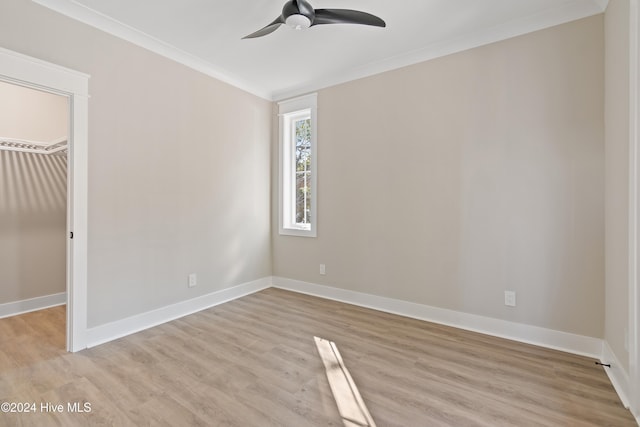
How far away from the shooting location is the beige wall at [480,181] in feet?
7.70

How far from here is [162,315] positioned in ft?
9.81

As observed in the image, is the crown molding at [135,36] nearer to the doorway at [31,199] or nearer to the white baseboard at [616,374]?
the doorway at [31,199]

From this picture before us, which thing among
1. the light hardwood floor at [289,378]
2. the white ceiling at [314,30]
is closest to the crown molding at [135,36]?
the white ceiling at [314,30]

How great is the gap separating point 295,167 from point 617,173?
10.8 ft

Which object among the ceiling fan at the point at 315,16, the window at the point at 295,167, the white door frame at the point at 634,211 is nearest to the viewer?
the white door frame at the point at 634,211

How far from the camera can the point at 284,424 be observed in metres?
1.60

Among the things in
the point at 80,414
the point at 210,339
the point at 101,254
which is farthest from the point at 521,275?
the point at 101,254

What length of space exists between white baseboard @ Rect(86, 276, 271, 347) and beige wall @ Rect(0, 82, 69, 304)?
150 cm

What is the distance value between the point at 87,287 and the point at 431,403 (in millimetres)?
2727

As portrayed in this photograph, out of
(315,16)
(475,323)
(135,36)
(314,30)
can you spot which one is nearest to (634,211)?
(475,323)

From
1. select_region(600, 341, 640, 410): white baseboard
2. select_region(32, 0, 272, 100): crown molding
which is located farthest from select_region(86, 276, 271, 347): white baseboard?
select_region(600, 341, 640, 410): white baseboard

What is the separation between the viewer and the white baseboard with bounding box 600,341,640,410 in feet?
5.81

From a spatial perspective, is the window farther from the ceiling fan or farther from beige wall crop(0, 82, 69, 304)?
beige wall crop(0, 82, 69, 304)

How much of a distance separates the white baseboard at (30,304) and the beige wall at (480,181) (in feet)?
10.6
